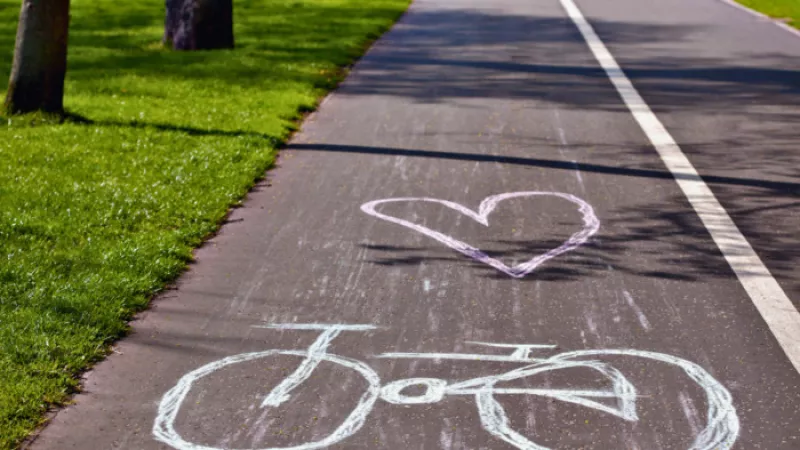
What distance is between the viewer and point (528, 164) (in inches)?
363

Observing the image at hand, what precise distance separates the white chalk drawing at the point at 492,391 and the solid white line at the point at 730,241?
701mm

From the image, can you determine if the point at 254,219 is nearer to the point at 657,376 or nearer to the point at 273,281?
the point at 273,281

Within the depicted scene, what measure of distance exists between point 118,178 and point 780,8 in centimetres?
1858

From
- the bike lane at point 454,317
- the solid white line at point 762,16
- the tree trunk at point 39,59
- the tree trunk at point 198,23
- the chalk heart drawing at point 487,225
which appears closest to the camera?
the bike lane at point 454,317

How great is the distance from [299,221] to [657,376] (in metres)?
3.14

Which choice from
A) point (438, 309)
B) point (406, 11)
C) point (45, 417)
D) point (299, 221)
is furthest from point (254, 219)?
point (406, 11)

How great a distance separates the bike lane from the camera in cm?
A: 448

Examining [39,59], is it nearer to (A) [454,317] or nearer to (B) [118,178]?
(B) [118,178]

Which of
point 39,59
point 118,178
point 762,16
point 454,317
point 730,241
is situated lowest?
point 118,178

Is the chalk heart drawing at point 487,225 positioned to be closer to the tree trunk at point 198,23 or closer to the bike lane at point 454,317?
the bike lane at point 454,317

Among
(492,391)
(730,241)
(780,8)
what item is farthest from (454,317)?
(780,8)

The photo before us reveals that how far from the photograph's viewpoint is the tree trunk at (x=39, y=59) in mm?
10781

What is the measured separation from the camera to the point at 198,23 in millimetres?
16406

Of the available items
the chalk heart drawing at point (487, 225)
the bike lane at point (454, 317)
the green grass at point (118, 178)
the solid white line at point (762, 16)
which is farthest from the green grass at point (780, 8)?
the chalk heart drawing at point (487, 225)
